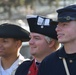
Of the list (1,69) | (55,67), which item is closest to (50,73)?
(55,67)

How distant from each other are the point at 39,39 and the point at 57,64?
756 mm

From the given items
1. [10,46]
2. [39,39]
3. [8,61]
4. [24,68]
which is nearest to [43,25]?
[39,39]

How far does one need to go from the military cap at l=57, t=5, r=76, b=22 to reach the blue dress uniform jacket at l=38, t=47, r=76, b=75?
32 cm

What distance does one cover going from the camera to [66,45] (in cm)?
407

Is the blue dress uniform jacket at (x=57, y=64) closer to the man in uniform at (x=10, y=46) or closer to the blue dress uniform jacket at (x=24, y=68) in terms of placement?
the blue dress uniform jacket at (x=24, y=68)

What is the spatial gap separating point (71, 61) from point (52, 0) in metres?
23.8

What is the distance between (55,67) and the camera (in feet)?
13.5

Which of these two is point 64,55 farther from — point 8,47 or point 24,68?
point 8,47

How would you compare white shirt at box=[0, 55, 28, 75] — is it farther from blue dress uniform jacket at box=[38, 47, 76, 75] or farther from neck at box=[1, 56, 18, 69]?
blue dress uniform jacket at box=[38, 47, 76, 75]

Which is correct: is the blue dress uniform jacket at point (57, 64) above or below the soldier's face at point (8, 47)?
above

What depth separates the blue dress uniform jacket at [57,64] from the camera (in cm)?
404

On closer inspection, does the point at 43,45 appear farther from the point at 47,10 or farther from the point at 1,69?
the point at 47,10

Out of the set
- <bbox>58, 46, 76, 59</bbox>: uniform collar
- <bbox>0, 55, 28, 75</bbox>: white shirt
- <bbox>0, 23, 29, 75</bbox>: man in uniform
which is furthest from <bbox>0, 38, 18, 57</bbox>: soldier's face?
<bbox>58, 46, 76, 59</bbox>: uniform collar

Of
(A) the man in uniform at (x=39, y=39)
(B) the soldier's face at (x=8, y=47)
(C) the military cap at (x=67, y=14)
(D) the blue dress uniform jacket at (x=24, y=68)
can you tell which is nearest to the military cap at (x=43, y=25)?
(A) the man in uniform at (x=39, y=39)
